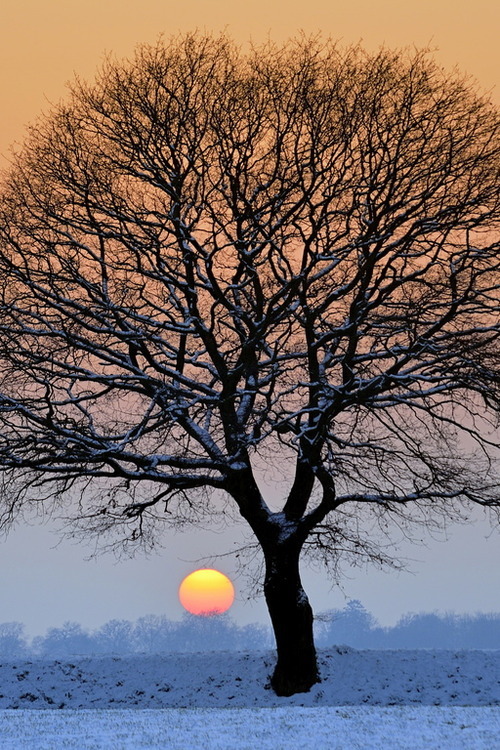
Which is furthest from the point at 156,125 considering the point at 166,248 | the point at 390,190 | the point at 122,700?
the point at 122,700

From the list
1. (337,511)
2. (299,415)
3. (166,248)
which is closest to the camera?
(299,415)

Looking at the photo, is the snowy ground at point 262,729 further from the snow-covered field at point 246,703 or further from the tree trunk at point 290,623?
the tree trunk at point 290,623

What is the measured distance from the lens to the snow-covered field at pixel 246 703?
452 inches

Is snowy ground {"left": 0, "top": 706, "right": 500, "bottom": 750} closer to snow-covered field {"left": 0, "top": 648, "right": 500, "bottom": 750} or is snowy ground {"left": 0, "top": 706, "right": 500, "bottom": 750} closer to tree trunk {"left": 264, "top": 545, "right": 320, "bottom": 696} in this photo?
snow-covered field {"left": 0, "top": 648, "right": 500, "bottom": 750}

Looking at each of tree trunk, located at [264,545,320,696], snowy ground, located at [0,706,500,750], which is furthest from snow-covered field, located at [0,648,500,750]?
tree trunk, located at [264,545,320,696]

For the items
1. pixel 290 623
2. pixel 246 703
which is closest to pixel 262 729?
pixel 246 703

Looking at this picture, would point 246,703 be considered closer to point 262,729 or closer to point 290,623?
point 290,623

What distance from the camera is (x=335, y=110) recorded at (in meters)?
18.9

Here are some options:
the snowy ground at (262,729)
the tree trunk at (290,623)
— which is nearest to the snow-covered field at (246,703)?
the snowy ground at (262,729)

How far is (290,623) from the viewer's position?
1966cm

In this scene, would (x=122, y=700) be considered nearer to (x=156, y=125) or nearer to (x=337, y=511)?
(x=337, y=511)

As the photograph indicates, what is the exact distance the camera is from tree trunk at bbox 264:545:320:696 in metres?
19.4

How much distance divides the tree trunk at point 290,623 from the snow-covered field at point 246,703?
373 millimetres

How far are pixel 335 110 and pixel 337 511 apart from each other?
9.47 m
